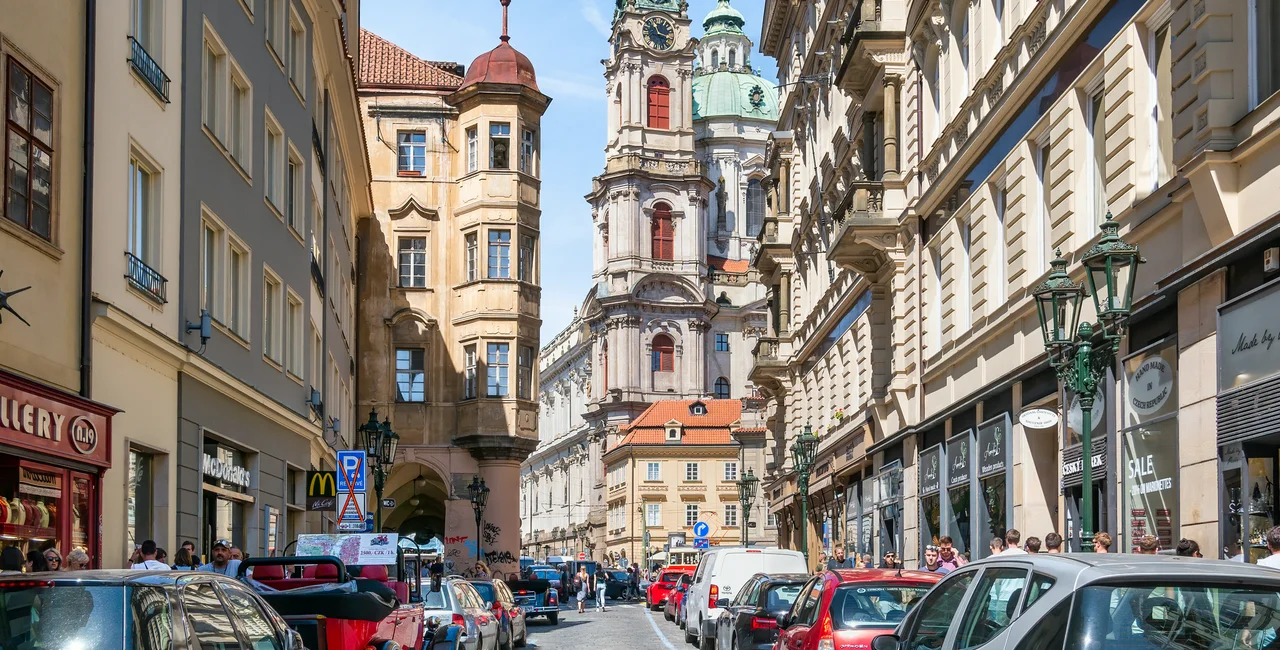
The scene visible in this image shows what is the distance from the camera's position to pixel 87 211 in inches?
642

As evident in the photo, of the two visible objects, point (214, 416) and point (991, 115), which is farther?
point (991, 115)

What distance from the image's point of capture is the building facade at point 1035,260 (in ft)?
51.6

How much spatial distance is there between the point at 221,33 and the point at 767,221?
37.7 metres

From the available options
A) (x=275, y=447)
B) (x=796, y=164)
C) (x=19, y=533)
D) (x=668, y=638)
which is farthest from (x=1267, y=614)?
(x=796, y=164)

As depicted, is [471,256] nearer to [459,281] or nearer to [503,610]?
[459,281]

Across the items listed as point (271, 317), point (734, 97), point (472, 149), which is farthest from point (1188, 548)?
point (734, 97)

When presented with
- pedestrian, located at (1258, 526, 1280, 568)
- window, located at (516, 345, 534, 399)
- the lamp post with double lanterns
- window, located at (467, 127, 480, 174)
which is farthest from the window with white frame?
pedestrian, located at (1258, 526, 1280, 568)

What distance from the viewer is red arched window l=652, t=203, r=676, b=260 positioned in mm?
119688

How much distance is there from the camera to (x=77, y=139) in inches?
637

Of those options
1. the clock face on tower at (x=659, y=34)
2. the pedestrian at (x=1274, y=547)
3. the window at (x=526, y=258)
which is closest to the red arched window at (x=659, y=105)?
the clock face on tower at (x=659, y=34)

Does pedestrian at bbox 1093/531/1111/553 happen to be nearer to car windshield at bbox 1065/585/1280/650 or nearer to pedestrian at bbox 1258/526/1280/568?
pedestrian at bbox 1258/526/1280/568

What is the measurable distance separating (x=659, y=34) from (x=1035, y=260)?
99.2 meters

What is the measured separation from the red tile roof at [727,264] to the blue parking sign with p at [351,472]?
105 meters

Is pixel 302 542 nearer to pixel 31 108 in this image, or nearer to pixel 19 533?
pixel 19 533
